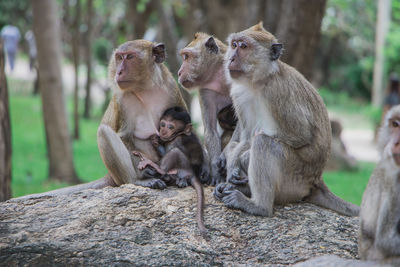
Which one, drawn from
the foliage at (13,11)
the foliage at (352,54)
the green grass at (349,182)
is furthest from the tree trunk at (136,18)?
the foliage at (13,11)

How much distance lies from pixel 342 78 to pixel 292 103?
1133 inches

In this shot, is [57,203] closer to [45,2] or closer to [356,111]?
[45,2]

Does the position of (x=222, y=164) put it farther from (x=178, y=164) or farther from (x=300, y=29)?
(x=300, y=29)

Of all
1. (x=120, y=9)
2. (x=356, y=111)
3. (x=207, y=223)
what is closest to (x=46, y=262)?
(x=207, y=223)

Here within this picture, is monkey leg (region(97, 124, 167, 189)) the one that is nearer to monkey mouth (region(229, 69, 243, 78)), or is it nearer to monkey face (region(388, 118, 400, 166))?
monkey mouth (region(229, 69, 243, 78))

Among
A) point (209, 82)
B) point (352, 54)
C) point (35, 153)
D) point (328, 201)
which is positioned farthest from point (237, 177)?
point (352, 54)

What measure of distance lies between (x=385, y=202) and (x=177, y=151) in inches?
86.4

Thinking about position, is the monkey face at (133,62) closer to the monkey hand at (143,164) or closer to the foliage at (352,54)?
the monkey hand at (143,164)

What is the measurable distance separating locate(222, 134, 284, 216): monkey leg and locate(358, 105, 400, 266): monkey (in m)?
1.03

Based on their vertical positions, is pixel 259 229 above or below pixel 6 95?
below

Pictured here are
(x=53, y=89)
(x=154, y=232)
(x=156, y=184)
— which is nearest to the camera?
(x=154, y=232)

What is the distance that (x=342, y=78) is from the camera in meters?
32.0

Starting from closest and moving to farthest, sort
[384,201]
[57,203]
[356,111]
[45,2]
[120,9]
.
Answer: [384,201], [57,203], [45,2], [120,9], [356,111]

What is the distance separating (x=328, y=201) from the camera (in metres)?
4.73
